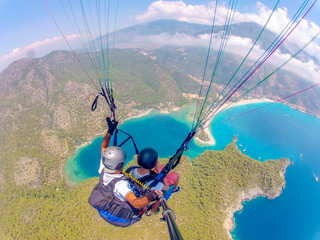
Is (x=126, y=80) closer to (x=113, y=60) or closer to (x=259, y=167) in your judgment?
(x=113, y=60)

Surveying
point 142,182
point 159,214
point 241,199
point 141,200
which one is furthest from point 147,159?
point 241,199

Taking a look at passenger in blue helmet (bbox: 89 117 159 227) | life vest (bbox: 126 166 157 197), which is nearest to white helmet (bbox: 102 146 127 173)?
passenger in blue helmet (bbox: 89 117 159 227)

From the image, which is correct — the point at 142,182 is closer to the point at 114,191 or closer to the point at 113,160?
the point at 114,191

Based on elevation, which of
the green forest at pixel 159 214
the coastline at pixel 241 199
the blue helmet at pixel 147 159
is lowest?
the coastline at pixel 241 199

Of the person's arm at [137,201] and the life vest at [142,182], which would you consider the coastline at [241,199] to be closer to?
the life vest at [142,182]

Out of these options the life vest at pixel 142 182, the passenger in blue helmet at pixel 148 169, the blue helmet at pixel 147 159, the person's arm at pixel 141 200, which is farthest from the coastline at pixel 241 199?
the person's arm at pixel 141 200
